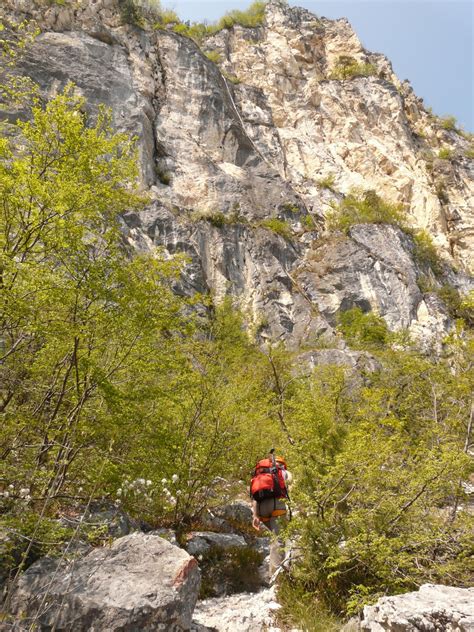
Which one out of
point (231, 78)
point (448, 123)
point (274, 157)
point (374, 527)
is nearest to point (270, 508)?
point (374, 527)

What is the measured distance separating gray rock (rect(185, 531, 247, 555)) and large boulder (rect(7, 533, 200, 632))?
2.17 meters

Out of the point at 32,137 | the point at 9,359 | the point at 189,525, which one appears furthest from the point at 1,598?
the point at 32,137

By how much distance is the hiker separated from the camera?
18.7 feet

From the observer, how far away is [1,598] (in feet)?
13.3

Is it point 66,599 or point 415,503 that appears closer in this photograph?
point 66,599

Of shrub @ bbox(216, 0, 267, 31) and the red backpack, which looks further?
shrub @ bbox(216, 0, 267, 31)

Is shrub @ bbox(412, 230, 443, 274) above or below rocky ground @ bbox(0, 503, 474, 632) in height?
above

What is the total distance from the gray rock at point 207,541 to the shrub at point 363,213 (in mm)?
28812

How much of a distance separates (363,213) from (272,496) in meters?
31.4

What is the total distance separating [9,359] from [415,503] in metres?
5.33

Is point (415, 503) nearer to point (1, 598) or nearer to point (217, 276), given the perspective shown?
point (1, 598)

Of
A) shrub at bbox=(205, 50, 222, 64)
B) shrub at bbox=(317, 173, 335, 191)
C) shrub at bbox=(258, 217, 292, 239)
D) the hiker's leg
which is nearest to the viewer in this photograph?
the hiker's leg

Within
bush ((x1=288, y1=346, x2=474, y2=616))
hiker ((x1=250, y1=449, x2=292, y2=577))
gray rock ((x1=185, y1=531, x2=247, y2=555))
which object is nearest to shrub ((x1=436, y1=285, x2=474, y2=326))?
gray rock ((x1=185, y1=531, x2=247, y2=555))

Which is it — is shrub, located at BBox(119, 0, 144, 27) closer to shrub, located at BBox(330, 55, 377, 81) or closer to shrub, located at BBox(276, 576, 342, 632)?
shrub, located at BBox(330, 55, 377, 81)
